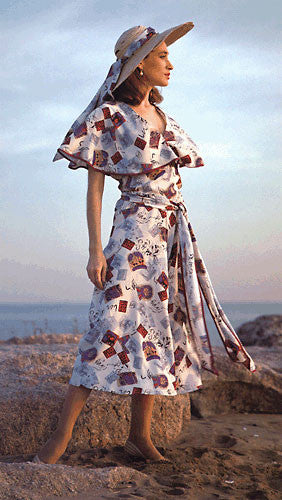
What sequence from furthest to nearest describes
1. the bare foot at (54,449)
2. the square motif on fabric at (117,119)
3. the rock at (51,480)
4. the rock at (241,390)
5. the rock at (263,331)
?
1. the rock at (263,331)
2. the rock at (241,390)
3. the square motif on fabric at (117,119)
4. the bare foot at (54,449)
5. the rock at (51,480)

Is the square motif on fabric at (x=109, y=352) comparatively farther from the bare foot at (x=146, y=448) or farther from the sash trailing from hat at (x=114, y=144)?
the sash trailing from hat at (x=114, y=144)

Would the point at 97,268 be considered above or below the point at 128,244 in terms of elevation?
below

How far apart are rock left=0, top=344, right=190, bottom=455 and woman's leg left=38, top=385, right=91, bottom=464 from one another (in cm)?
50

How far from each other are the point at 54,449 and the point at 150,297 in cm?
89

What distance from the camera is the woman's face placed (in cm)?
303

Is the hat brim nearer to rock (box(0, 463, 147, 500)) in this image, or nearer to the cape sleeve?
the cape sleeve

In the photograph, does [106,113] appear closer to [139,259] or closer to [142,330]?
[139,259]

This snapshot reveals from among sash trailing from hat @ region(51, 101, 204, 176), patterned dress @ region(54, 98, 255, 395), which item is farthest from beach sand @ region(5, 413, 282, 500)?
sash trailing from hat @ region(51, 101, 204, 176)

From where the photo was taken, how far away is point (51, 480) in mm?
2344

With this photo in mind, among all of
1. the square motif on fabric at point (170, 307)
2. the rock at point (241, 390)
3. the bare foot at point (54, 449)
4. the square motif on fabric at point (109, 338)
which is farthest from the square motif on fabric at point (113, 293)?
the rock at point (241, 390)

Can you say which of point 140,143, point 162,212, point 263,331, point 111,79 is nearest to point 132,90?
point 111,79

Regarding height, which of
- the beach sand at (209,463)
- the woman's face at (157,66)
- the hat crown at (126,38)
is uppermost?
the hat crown at (126,38)

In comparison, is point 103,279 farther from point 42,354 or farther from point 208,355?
point 42,354

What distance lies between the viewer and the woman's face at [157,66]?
9.93 ft
